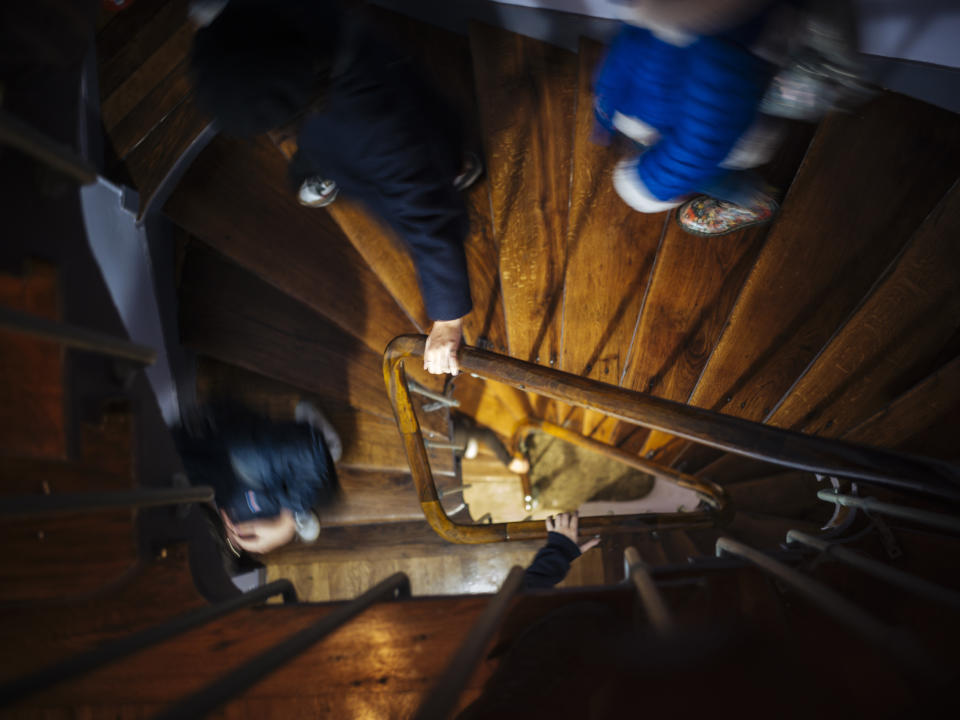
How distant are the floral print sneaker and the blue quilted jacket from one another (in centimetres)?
26

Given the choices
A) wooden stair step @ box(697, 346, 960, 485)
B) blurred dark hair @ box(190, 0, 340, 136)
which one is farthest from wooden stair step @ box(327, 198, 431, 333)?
wooden stair step @ box(697, 346, 960, 485)

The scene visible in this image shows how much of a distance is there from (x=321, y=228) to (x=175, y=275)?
64 centimetres

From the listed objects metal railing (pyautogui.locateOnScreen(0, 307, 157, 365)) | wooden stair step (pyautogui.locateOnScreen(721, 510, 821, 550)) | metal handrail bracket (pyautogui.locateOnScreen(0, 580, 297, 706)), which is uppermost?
metal railing (pyautogui.locateOnScreen(0, 307, 157, 365))

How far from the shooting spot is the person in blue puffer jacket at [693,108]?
3.40 feet

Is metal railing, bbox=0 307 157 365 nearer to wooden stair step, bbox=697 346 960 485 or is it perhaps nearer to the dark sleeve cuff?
the dark sleeve cuff

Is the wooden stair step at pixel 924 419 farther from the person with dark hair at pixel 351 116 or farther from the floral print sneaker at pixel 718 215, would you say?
the person with dark hair at pixel 351 116

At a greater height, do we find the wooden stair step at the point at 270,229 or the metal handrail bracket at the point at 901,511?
the wooden stair step at the point at 270,229

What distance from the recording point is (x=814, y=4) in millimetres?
1055

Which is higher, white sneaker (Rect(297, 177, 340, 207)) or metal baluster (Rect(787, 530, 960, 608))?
white sneaker (Rect(297, 177, 340, 207))

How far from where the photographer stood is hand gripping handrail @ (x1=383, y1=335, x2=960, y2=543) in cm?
97

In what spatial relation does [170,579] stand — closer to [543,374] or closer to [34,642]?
[34,642]

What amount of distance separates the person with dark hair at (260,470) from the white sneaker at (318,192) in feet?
3.46

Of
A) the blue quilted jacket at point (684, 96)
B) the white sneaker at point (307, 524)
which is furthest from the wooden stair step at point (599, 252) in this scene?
the white sneaker at point (307, 524)

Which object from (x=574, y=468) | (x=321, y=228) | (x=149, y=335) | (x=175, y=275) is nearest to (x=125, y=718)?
(x=149, y=335)
